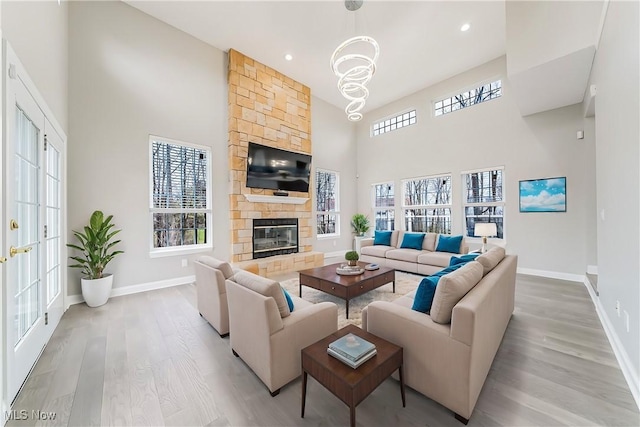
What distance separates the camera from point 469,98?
5.62 m

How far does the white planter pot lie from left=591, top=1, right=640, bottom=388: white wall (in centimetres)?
533

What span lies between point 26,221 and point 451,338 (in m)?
3.32

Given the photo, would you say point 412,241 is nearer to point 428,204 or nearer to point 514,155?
point 428,204

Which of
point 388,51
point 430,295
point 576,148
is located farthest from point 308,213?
point 576,148

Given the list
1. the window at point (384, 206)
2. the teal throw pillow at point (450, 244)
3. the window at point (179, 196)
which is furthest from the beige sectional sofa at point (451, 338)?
the window at point (384, 206)

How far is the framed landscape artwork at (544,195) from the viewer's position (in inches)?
176

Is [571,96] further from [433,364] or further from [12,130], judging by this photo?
[12,130]

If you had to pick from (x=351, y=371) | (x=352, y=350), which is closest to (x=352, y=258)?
(x=352, y=350)

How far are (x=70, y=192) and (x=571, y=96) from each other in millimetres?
7777

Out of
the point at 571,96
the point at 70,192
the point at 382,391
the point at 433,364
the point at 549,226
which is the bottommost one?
the point at 382,391

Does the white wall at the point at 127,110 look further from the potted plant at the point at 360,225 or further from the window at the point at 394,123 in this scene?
the window at the point at 394,123

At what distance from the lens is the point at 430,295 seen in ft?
5.76

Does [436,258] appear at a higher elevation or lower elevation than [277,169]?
lower

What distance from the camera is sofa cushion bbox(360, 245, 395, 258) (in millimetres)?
5487
